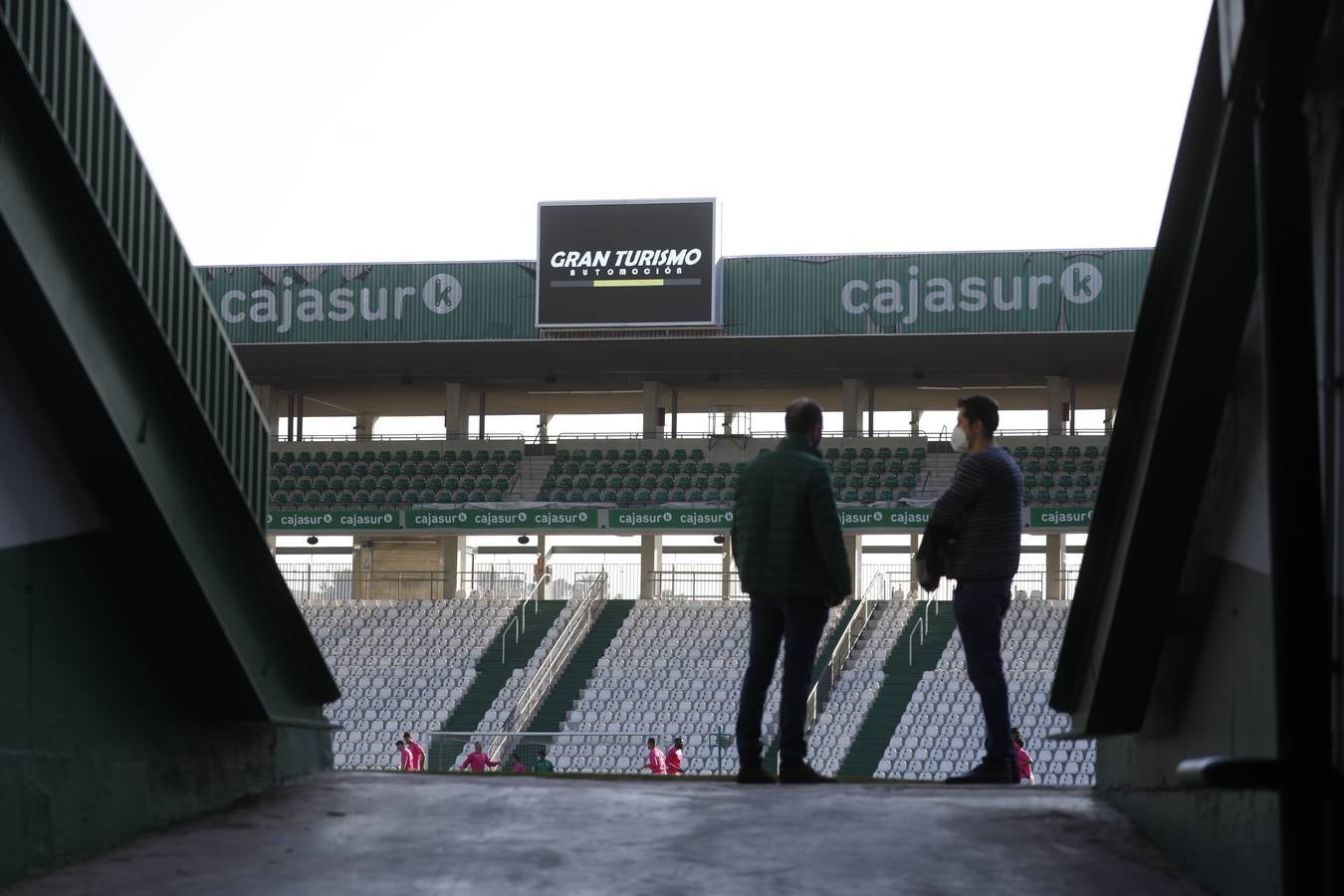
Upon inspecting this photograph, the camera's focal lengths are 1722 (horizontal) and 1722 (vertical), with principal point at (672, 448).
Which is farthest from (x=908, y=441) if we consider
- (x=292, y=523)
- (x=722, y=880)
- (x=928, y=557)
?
(x=722, y=880)

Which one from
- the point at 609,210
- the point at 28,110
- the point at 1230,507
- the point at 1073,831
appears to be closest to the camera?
the point at 1230,507

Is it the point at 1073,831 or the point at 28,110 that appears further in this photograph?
the point at 1073,831

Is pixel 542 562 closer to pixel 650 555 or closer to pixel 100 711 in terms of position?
pixel 650 555

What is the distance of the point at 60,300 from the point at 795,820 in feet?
9.10

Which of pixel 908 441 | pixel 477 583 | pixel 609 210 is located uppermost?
pixel 609 210

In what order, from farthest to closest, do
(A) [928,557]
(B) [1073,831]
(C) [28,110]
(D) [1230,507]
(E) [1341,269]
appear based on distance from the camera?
(A) [928,557]
(B) [1073,831]
(C) [28,110]
(D) [1230,507]
(E) [1341,269]

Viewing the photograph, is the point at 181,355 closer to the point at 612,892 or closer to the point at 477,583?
the point at 612,892

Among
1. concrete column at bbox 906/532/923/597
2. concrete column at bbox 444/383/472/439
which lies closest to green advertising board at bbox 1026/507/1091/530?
concrete column at bbox 906/532/923/597

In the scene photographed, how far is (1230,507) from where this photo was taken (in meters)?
4.39

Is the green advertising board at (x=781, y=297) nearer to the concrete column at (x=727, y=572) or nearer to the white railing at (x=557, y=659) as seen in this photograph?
the concrete column at (x=727, y=572)

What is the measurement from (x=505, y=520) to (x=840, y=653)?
1045 cm

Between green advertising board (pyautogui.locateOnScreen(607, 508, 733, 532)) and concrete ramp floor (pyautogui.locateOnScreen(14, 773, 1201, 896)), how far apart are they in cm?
2948

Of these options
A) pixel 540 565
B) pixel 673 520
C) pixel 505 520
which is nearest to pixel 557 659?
pixel 673 520

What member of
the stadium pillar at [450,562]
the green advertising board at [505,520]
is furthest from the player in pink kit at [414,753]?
the stadium pillar at [450,562]
